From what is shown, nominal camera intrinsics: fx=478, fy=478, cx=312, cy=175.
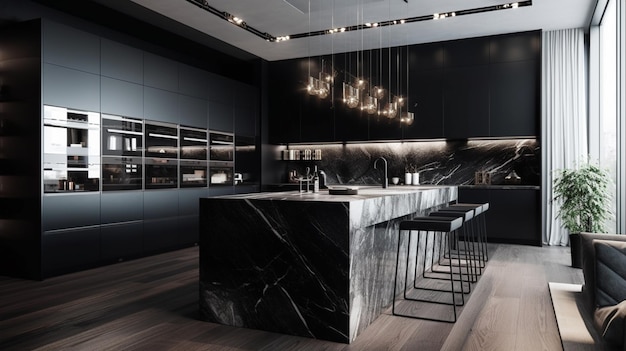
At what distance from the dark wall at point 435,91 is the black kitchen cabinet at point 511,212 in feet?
2.82

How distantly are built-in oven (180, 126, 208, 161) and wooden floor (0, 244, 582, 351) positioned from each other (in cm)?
215

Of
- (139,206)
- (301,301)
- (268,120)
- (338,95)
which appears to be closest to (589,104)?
(338,95)

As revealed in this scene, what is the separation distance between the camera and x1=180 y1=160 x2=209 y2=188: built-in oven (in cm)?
674

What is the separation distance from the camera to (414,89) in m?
7.75

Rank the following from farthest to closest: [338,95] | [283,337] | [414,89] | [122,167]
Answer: [338,95]
[414,89]
[122,167]
[283,337]

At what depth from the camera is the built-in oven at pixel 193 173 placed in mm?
6738

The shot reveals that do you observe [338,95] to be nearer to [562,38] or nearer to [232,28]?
[232,28]

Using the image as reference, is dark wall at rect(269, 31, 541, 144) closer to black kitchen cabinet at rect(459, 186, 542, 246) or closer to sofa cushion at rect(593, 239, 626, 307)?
black kitchen cabinet at rect(459, 186, 542, 246)

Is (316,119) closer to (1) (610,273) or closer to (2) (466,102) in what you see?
(2) (466,102)

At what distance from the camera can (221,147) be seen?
25.0 ft

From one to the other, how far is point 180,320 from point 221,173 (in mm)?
4237

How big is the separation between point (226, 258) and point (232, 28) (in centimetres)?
439

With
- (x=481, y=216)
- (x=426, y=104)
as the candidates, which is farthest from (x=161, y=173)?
(x=481, y=216)

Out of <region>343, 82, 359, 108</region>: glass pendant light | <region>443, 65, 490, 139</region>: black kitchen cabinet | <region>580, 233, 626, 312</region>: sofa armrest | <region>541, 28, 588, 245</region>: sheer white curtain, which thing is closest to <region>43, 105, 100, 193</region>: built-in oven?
<region>343, 82, 359, 108</region>: glass pendant light
